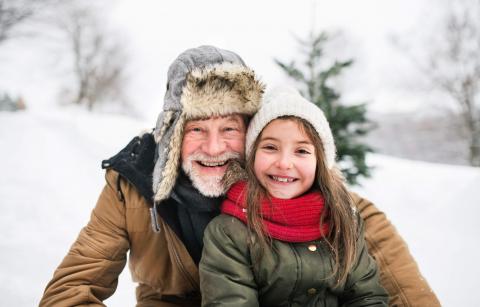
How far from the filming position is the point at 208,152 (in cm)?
192

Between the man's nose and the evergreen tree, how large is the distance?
303 centimetres

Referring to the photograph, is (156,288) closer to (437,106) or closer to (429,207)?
(429,207)

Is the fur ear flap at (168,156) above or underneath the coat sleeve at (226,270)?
above

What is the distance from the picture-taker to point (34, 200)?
17.7 feet

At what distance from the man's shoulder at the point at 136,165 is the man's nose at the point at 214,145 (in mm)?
393

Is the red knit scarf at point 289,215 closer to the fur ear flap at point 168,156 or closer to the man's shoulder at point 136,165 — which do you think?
the fur ear flap at point 168,156

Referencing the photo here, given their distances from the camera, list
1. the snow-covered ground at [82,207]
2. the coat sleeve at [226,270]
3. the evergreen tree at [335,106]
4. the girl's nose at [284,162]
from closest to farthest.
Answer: the coat sleeve at [226,270], the girl's nose at [284,162], the snow-covered ground at [82,207], the evergreen tree at [335,106]

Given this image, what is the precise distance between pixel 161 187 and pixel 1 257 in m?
3.13

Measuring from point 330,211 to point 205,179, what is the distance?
732 mm

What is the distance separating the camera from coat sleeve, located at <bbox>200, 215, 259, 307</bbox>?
1.59m

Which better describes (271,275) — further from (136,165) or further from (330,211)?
(136,165)

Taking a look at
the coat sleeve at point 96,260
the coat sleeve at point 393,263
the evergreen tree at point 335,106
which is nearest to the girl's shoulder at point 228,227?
the coat sleeve at point 96,260

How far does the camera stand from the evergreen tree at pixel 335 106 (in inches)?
185

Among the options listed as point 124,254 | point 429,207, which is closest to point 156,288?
point 124,254
